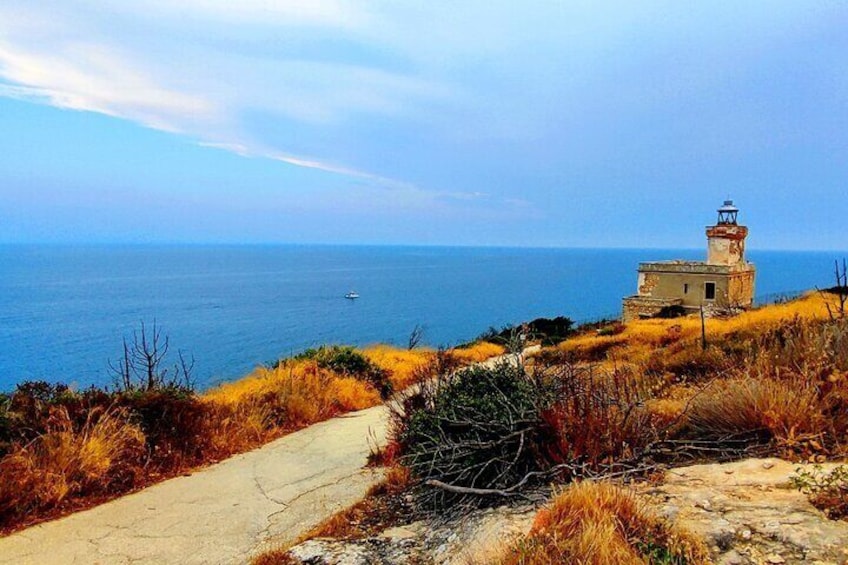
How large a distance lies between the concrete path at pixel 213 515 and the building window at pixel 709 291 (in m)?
31.9

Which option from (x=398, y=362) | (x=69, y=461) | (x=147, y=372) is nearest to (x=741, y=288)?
(x=398, y=362)

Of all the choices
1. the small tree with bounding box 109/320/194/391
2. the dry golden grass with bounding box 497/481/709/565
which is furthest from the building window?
the dry golden grass with bounding box 497/481/709/565

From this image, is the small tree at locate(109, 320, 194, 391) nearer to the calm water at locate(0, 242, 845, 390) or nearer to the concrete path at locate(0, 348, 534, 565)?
the concrete path at locate(0, 348, 534, 565)

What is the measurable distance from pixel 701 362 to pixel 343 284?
113676 millimetres

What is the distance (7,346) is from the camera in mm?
45656

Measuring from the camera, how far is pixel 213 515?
5.88m

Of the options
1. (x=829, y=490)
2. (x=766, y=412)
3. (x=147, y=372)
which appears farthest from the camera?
(x=147, y=372)

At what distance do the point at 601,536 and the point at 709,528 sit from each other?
30.5 inches

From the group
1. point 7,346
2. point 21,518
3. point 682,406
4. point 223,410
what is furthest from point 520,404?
point 7,346

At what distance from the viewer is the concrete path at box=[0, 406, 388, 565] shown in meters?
5.02

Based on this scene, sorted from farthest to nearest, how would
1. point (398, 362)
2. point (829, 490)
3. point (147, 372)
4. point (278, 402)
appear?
point (398, 362) → point (147, 372) → point (278, 402) → point (829, 490)

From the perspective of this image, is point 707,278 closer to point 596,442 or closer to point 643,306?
point 643,306

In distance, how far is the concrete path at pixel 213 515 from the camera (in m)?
5.02

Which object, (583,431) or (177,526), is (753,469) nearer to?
(583,431)
